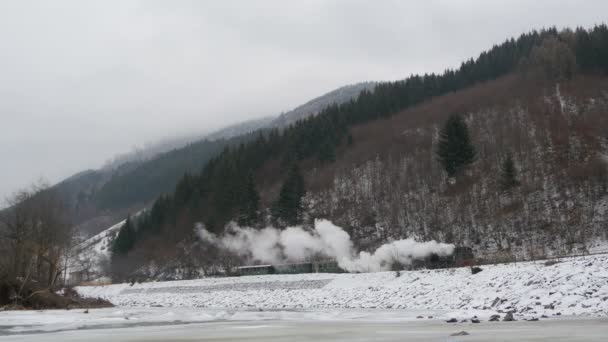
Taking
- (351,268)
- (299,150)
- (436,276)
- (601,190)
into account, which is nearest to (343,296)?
(436,276)

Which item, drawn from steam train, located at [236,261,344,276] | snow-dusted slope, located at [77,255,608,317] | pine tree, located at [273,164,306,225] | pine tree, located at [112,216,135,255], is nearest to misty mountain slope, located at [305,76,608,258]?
pine tree, located at [273,164,306,225]

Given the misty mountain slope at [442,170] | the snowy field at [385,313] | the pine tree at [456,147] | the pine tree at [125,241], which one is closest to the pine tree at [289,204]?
the misty mountain slope at [442,170]

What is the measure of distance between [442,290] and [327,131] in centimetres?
8650

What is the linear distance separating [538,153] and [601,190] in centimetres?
1419

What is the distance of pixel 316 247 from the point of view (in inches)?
2707

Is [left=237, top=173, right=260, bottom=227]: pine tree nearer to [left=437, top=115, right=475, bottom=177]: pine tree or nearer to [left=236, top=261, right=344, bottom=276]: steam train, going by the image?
[left=236, top=261, right=344, bottom=276]: steam train

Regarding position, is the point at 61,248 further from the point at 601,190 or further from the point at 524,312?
the point at 601,190

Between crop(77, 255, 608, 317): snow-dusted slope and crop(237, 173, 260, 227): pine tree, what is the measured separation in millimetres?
31468

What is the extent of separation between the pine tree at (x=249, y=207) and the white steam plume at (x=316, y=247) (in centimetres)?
142

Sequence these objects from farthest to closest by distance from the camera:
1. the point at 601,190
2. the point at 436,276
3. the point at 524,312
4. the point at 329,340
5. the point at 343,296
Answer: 1. the point at 601,190
2. the point at 343,296
3. the point at 436,276
4. the point at 524,312
5. the point at 329,340

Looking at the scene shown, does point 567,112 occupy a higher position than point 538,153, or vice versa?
point 567,112

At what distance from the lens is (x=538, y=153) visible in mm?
72125

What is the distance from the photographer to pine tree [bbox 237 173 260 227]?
8756 centimetres

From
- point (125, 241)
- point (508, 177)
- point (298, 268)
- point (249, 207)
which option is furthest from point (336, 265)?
point (125, 241)
